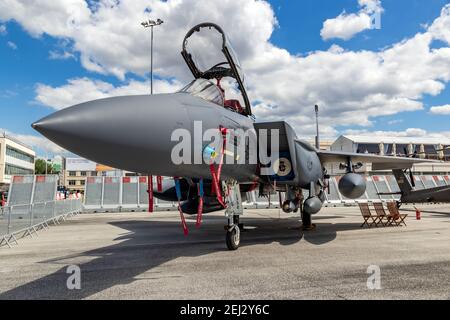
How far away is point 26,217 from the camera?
10594mm

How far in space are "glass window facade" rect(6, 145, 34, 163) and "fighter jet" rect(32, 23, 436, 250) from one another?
2340 inches

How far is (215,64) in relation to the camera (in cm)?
746

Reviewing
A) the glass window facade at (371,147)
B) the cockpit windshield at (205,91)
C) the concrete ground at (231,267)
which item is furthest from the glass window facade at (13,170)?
the glass window facade at (371,147)

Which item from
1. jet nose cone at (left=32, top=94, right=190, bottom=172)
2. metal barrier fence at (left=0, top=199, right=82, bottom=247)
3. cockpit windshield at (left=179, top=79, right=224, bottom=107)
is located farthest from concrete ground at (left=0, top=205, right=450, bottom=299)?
cockpit windshield at (left=179, top=79, right=224, bottom=107)

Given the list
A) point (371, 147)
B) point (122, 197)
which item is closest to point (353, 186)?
point (122, 197)

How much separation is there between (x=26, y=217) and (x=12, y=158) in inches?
2310

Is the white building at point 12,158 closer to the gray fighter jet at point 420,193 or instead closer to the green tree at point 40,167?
the green tree at point 40,167

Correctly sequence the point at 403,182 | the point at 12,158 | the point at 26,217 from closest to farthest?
1. the point at 26,217
2. the point at 403,182
3. the point at 12,158

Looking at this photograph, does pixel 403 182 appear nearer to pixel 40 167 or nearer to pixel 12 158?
pixel 12 158

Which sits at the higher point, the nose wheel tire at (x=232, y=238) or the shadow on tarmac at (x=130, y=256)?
the nose wheel tire at (x=232, y=238)

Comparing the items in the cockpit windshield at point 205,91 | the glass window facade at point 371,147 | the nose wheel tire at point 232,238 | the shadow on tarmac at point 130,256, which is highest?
the glass window facade at point 371,147

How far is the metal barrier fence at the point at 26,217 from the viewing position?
869 cm

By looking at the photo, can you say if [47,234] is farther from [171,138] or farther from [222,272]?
[171,138]

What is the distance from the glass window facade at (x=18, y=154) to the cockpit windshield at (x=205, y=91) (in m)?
62.7
